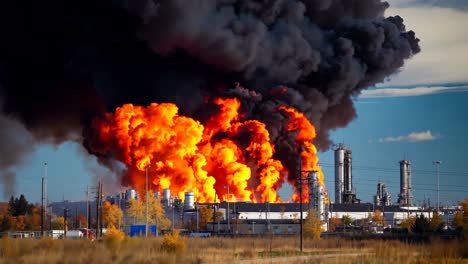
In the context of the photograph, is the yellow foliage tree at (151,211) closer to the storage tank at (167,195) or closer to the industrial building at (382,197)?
the storage tank at (167,195)

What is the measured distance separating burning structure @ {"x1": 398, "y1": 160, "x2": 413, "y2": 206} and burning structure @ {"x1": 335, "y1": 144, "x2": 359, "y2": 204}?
10.9 m

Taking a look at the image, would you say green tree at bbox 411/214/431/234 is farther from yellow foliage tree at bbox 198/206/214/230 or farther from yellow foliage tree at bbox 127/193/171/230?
yellow foliage tree at bbox 127/193/171/230

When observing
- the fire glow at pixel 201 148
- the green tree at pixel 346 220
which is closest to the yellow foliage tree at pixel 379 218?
the green tree at pixel 346 220

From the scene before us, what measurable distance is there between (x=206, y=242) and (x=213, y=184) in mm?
47304

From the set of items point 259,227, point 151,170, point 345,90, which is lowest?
point 259,227

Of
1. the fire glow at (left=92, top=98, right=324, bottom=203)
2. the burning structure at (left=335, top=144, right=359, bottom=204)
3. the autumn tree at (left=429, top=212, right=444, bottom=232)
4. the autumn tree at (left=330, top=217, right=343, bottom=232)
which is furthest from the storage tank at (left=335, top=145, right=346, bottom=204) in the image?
the autumn tree at (left=429, top=212, right=444, bottom=232)

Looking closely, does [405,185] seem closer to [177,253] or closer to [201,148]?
[201,148]

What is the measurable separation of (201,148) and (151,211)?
11099 millimetres

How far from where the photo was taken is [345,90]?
122m

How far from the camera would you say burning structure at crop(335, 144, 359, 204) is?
143875mm

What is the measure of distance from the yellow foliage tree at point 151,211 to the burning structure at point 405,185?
167 ft

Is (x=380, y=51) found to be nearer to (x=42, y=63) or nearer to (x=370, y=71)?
(x=370, y=71)

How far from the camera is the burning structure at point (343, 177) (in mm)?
143875

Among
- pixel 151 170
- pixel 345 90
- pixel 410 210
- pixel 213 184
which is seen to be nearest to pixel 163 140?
pixel 151 170
